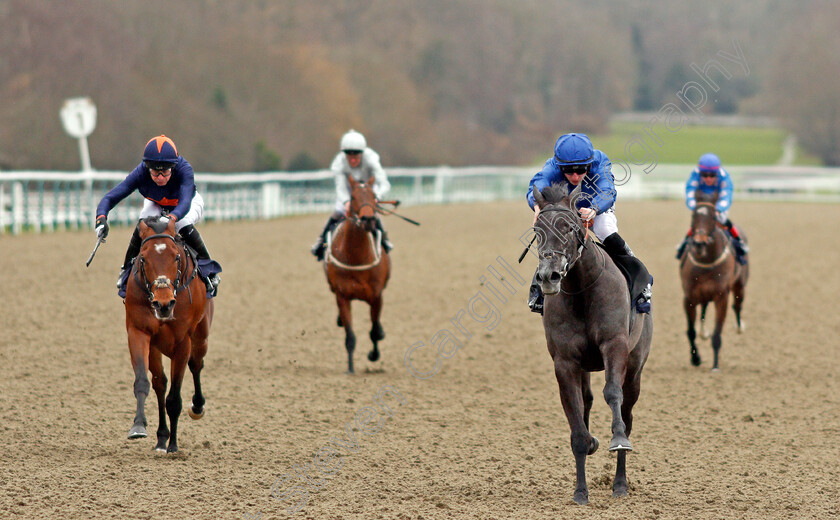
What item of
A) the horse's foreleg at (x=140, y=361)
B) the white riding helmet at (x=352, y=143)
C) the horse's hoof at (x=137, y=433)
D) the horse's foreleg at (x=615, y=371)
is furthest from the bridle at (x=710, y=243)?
the horse's hoof at (x=137, y=433)

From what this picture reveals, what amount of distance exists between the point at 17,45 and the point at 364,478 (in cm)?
2861

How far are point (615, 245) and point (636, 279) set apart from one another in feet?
0.79

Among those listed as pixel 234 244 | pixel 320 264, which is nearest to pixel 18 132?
pixel 234 244

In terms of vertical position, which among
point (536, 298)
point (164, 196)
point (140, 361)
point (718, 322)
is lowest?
point (718, 322)

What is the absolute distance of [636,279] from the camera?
570 cm

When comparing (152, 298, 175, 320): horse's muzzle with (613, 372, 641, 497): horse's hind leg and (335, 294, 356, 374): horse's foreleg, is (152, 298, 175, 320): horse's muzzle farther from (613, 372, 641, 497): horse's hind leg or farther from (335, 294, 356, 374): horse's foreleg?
(335, 294, 356, 374): horse's foreleg

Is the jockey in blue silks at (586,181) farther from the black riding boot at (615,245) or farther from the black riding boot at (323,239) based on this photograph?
the black riding boot at (323,239)

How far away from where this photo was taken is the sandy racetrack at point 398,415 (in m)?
5.38

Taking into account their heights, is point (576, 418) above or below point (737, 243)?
below

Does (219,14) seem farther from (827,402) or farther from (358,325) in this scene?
(827,402)

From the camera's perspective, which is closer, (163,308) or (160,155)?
(163,308)

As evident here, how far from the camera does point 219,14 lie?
4078 centimetres

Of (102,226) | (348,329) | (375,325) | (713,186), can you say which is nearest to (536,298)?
(102,226)

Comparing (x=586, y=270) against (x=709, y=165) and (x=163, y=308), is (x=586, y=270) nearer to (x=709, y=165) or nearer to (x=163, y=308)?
(x=163, y=308)
